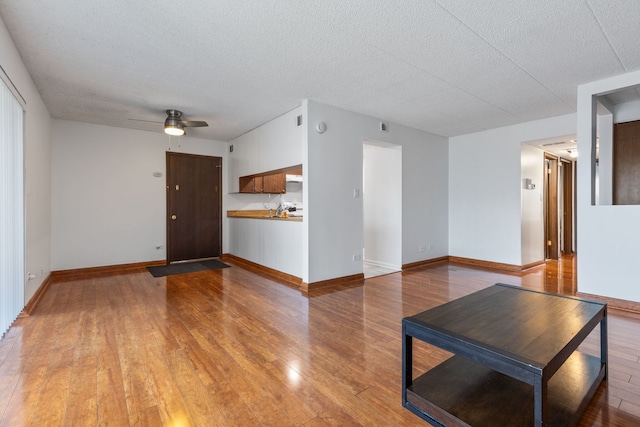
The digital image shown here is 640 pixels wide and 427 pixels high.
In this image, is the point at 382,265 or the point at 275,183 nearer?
the point at 382,265

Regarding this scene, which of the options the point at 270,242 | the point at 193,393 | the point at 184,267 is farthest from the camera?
the point at 184,267

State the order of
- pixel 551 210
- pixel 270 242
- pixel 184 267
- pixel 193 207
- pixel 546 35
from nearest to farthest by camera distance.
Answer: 1. pixel 546 35
2. pixel 270 242
3. pixel 184 267
4. pixel 193 207
5. pixel 551 210

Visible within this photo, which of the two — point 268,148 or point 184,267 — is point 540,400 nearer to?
point 268,148

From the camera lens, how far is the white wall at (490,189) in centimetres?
526

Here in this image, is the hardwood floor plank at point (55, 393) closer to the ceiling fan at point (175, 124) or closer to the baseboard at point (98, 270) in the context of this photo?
the ceiling fan at point (175, 124)

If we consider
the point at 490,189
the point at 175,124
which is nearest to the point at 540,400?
the point at 175,124

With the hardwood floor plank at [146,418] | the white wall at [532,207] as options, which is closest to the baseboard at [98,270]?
the hardwood floor plank at [146,418]

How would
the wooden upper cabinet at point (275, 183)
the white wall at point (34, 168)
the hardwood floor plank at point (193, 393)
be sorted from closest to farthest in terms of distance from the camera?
1. the hardwood floor plank at point (193, 393)
2. the white wall at point (34, 168)
3. the wooden upper cabinet at point (275, 183)

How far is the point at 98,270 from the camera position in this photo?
5.26 metres

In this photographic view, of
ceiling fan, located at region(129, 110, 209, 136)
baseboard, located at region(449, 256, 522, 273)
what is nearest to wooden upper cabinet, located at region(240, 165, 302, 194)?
ceiling fan, located at region(129, 110, 209, 136)

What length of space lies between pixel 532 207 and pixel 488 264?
1.33 metres

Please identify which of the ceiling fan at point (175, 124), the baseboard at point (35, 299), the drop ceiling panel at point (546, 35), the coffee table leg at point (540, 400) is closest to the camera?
the coffee table leg at point (540, 400)

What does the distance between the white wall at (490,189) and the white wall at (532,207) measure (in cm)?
14

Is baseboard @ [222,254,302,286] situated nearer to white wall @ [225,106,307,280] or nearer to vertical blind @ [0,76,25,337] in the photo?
white wall @ [225,106,307,280]
